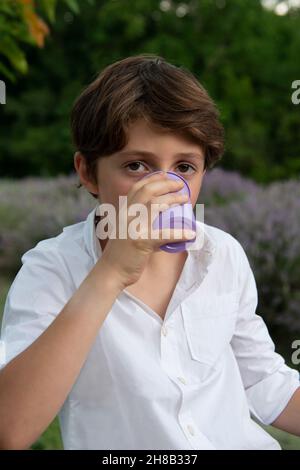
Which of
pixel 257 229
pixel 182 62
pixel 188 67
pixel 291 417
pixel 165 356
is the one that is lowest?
pixel 188 67

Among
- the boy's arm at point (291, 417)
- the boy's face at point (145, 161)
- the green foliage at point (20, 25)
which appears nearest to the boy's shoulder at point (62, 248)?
the boy's face at point (145, 161)

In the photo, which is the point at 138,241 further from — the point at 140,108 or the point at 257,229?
the point at 257,229

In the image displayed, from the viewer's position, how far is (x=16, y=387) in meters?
1.18

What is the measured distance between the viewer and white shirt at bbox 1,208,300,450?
4.71 ft

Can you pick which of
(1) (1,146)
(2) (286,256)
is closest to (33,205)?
(2) (286,256)

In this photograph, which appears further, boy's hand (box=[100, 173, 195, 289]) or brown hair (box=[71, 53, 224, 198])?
brown hair (box=[71, 53, 224, 198])

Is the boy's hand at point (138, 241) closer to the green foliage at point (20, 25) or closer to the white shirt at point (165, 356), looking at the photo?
the white shirt at point (165, 356)

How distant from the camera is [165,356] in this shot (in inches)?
58.6

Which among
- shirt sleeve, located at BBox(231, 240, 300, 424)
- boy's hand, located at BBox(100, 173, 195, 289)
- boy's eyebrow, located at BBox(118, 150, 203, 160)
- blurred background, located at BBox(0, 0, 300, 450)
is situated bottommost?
blurred background, located at BBox(0, 0, 300, 450)

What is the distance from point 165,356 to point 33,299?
0.30 meters

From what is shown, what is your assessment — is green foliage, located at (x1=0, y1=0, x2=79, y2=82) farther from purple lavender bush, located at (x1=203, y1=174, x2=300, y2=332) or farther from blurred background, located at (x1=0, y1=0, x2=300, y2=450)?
blurred background, located at (x1=0, y1=0, x2=300, y2=450)

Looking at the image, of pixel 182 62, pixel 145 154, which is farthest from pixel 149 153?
pixel 182 62

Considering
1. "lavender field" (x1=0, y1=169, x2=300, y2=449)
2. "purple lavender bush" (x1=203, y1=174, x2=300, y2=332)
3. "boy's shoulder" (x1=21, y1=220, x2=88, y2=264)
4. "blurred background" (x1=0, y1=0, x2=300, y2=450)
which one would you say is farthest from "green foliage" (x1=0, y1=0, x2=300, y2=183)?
"boy's shoulder" (x1=21, y1=220, x2=88, y2=264)

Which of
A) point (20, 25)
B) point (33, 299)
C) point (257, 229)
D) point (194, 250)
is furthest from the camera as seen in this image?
point (257, 229)
